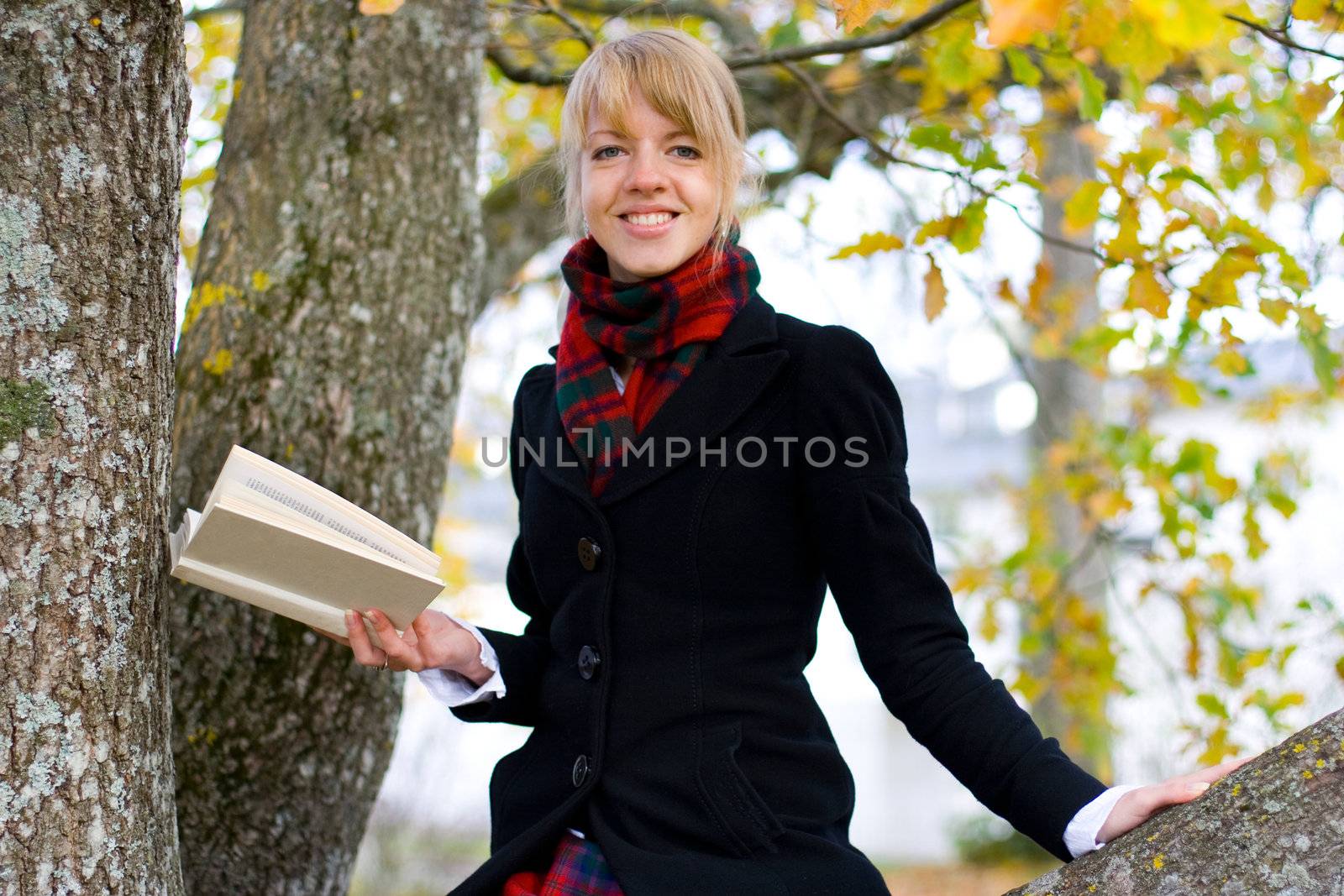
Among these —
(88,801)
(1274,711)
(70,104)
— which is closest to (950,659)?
(88,801)

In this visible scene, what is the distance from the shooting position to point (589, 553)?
1.77 metres

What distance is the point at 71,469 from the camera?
148 cm

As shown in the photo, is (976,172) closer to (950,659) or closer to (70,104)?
(950,659)

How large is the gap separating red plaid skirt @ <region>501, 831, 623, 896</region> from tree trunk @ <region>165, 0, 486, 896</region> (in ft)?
2.44

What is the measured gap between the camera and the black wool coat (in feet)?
5.28

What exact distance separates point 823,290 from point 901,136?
1679 mm

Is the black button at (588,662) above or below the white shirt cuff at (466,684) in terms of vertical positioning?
above

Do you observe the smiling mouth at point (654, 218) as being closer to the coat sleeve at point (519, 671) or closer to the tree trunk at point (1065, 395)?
the coat sleeve at point (519, 671)

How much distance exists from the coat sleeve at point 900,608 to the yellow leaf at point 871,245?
934 millimetres

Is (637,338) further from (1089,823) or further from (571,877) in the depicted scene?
(1089,823)

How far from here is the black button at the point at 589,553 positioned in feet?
5.80

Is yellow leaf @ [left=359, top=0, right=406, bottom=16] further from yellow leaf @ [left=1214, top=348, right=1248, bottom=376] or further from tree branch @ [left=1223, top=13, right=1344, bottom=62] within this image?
yellow leaf @ [left=1214, top=348, right=1248, bottom=376]

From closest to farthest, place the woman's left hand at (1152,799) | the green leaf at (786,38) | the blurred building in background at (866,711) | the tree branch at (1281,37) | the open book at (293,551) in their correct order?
the woman's left hand at (1152,799)
the open book at (293,551)
the tree branch at (1281,37)
the green leaf at (786,38)
the blurred building in background at (866,711)

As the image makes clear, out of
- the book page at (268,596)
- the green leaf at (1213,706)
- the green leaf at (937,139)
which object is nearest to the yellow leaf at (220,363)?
the book page at (268,596)
